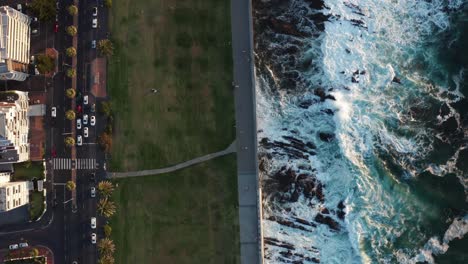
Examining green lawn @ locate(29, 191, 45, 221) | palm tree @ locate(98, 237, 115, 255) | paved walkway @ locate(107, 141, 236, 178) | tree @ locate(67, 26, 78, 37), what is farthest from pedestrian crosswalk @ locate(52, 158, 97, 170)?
tree @ locate(67, 26, 78, 37)

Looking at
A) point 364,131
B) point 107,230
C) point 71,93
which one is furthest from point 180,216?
point 364,131

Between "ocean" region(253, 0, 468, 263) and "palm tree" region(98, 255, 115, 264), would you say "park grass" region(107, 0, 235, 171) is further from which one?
"palm tree" region(98, 255, 115, 264)

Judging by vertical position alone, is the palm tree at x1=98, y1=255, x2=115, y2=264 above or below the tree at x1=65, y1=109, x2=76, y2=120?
below

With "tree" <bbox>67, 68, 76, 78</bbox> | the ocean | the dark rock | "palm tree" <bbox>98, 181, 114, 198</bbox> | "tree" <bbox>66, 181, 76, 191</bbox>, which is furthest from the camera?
"tree" <bbox>67, 68, 76, 78</bbox>

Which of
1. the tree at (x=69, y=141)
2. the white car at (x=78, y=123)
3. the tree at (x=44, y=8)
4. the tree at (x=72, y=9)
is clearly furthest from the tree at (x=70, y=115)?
the tree at (x=72, y=9)

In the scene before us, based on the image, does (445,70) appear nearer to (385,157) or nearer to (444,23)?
(444,23)

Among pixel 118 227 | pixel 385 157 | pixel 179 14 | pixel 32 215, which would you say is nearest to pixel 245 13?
pixel 179 14

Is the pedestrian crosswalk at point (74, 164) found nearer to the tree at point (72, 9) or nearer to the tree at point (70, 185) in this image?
the tree at point (70, 185)
